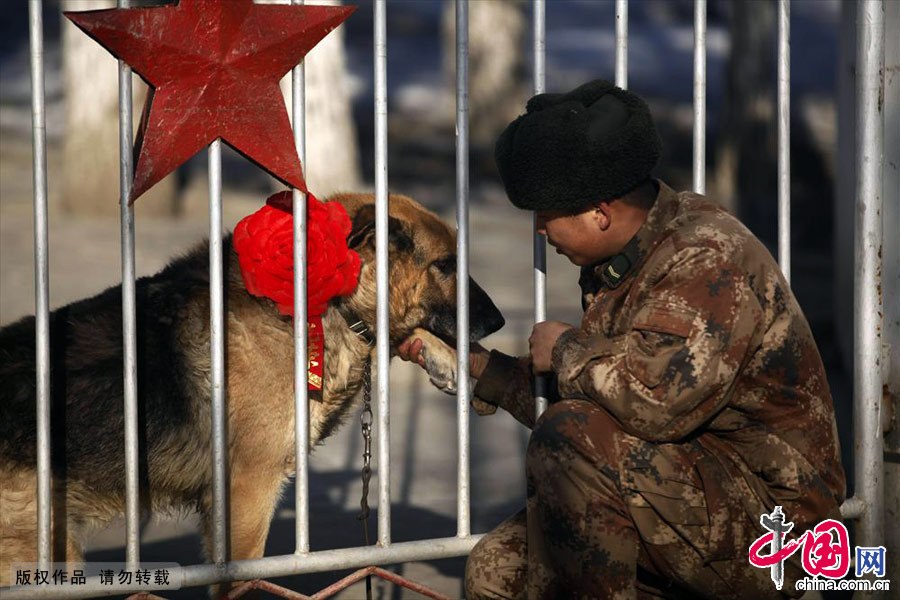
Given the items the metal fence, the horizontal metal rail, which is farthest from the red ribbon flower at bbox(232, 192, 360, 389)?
the horizontal metal rail

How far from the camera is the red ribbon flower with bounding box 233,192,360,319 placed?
3252 millimetres

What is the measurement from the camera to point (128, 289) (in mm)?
2957

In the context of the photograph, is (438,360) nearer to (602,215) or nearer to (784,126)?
(602,215)

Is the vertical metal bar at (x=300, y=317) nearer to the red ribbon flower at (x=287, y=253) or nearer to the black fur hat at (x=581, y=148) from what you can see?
the red ribbon flower at (x=287, y=253)

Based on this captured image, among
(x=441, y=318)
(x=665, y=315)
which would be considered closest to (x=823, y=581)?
(x=665, y=315)

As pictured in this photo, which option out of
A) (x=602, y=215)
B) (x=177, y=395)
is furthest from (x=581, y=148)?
(x=177, y=395)

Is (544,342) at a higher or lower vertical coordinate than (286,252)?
lower

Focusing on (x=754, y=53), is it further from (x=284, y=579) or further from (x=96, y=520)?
(x=96, y=520)

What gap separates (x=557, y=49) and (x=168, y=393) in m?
21.3

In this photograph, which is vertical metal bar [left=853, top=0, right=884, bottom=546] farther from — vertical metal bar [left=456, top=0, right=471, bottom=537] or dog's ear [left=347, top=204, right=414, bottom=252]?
dog's ear [left=347, top=204, right=414, bottom=252]

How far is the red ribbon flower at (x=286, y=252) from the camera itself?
128 inches

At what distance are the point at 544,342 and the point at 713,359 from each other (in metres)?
0.52

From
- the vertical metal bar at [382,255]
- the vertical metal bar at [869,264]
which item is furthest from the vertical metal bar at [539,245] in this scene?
the vertical metal bar at [869,264]

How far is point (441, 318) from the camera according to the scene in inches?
158
